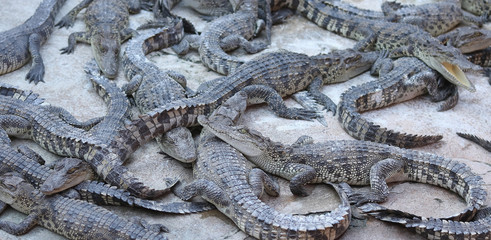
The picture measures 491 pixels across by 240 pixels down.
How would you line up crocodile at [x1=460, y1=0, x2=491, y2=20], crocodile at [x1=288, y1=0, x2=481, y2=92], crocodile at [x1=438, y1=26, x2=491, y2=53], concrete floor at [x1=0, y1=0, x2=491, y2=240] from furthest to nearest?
crocodile at [x1=460, y1=0, x2=491, y2=20], crocodile at [x1=438, y1=26, x2=491, y2=53], crocodile at [x1=288, y1=0, x2=481, y2=92], concrete floor at [x1=0, y1=0, x2=491, y2=240]

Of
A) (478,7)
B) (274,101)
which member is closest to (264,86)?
(274,101)

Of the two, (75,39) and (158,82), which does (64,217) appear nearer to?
(158,82)

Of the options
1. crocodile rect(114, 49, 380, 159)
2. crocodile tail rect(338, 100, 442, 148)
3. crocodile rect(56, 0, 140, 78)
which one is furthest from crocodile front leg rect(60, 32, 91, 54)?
crocodile tail rect(338, 100, 442, 148)

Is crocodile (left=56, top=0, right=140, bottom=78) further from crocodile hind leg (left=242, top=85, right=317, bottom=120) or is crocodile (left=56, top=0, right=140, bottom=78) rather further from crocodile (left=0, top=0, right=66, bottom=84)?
crocodile hind leg (left=242, top=85, right=317, bottom=120)

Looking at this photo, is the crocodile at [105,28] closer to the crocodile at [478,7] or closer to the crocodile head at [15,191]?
the crocodile head at [15,191]

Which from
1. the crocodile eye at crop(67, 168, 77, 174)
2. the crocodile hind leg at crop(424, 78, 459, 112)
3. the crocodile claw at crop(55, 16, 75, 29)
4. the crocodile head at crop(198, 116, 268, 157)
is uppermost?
the crocodile head at crop(198, 116, 268, 157)

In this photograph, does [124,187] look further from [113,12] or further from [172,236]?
[113,12]
